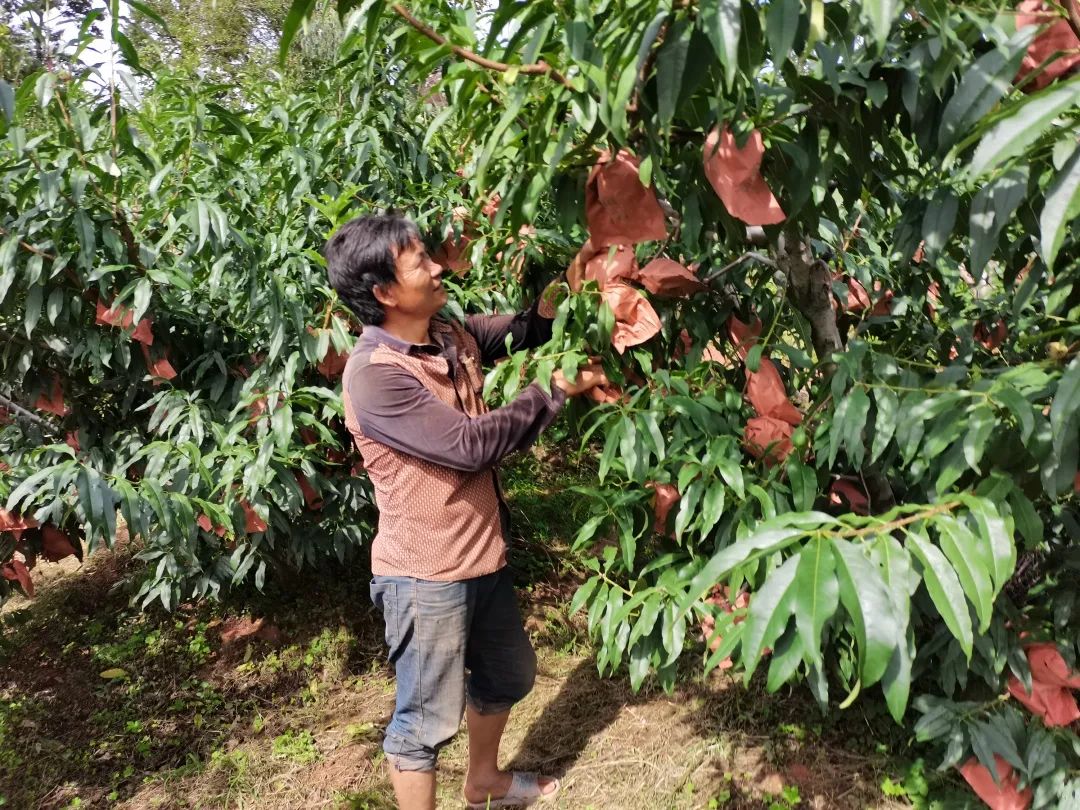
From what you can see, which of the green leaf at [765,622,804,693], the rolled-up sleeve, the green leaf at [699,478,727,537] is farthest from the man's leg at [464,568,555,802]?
the green leaf at [765,622,804,693]

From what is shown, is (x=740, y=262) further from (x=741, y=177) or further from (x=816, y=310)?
(x=741, y=177)

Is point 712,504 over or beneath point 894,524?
beneath

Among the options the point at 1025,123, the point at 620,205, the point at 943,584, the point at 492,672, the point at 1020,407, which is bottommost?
the point at 492,672

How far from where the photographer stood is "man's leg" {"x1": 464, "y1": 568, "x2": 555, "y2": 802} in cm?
204

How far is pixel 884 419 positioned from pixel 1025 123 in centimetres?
64

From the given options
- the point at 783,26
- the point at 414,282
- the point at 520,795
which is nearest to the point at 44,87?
the point at 414,282

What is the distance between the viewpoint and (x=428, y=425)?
1.68 meters

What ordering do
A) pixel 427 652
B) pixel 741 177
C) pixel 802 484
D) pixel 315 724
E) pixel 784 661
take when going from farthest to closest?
pixel 315 724, pixel 427 652, pixel 802 484, pixel 741 177, pixel 784 661

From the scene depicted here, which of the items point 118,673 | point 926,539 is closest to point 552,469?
point 118,673

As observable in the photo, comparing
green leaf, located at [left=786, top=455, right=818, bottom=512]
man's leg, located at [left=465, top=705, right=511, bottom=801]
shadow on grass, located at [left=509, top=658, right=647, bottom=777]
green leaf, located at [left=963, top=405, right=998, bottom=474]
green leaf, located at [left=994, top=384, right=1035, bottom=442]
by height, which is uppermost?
green leaf, located at [left=994, top=384, right=1035, bottom=442]

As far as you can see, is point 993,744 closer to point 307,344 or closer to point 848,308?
point 848,308

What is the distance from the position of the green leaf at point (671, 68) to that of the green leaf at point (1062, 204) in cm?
37

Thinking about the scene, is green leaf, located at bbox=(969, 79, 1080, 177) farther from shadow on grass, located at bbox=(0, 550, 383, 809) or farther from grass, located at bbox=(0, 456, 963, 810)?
shadow on grass, located at bbox=(0, 550, 383, 809)

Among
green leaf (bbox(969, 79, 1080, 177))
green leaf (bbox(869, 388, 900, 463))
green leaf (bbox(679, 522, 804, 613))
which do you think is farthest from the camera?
green leaf (bbox(869, 388, 900, 463))
